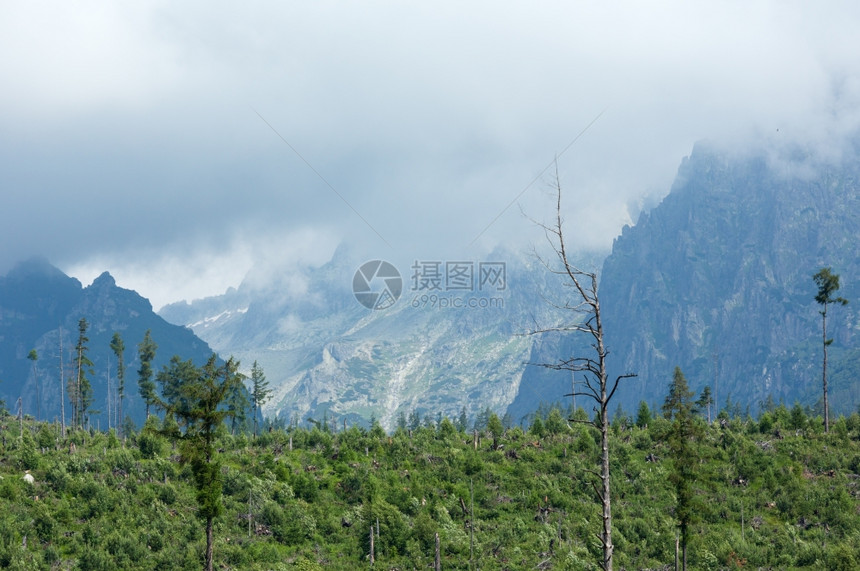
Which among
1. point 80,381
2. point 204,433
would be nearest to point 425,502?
point 204,433

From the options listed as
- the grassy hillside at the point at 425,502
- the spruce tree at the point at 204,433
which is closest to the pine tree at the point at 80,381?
the grassy hillside at the point at 425,502

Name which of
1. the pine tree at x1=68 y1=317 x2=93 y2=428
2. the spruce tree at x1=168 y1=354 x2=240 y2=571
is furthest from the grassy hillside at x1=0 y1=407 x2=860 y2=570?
the pine tree at x1=68 y1=317 x2=93 y2=428

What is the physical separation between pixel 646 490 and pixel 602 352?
5152 cm

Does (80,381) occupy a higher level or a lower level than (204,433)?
higher

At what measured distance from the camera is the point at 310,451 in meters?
70.6

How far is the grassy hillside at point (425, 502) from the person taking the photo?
51.0m

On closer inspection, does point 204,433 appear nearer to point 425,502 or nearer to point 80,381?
point 425,502

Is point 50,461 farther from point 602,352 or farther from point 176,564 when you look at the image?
point 602,352

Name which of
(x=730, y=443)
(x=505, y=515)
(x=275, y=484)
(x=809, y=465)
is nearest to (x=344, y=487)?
(x=275, y=484)

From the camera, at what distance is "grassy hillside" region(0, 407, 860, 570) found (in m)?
51.0

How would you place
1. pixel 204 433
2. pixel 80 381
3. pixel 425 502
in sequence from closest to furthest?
pixel 204 433 < pixel 425 502 < pixel 80 381

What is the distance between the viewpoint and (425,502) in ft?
199

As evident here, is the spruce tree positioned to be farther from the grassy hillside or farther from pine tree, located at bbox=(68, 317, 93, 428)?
pine tree, located at bbox=(68, 317, 93, 428)

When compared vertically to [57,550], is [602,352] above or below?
above
